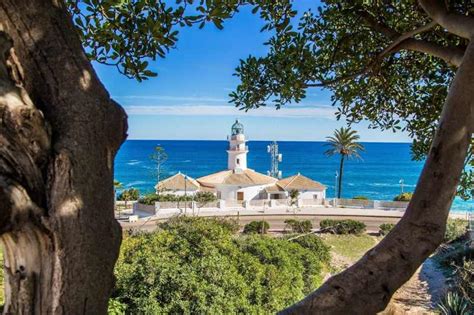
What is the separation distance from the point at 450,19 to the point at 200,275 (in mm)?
7772

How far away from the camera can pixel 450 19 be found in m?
2.85

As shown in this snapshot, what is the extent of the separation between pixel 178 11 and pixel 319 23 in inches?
104

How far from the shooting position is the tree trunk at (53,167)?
160 cm

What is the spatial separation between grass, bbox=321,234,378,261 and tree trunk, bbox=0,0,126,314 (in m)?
19.5

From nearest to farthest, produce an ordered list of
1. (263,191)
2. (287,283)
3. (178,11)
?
(178,11) < (287,283) < (263,191)

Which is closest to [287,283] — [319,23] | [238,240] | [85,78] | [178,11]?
[238,240]

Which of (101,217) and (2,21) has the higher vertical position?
(2,21)

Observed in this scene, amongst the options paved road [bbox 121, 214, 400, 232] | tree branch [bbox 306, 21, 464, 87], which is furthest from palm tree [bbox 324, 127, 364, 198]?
tree branch [bbox 306, 21, 464, 87]

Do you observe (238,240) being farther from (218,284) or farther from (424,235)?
(424,235)

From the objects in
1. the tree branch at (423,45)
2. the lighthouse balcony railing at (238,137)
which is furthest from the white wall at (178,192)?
the tree branch at (423,45)

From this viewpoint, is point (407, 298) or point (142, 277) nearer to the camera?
point (142, 277)

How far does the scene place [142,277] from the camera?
866 centimetres

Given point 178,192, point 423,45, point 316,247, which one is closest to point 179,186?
point 178,192

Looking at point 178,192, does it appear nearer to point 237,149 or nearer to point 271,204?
point 237,149
